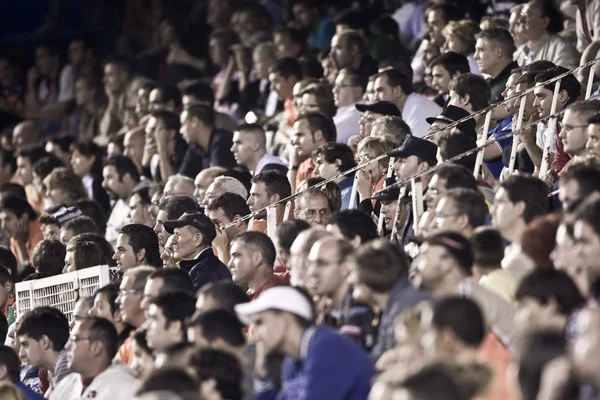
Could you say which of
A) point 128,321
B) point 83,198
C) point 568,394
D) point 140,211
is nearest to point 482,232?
point 568,394

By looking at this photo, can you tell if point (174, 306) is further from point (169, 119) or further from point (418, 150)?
point (169, 119)

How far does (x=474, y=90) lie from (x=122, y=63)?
8.09 m

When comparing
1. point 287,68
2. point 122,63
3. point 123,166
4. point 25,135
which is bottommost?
point 25,135

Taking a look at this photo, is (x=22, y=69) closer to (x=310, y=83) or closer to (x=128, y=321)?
(x=310, y=83)

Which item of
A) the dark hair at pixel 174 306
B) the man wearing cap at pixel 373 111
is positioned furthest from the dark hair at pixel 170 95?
the dark hair at pixel 174 306

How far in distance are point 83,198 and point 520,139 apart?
5511 millimetres

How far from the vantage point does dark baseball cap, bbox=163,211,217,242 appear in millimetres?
10164

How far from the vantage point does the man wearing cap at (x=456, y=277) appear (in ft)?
22.8

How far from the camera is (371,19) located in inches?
641

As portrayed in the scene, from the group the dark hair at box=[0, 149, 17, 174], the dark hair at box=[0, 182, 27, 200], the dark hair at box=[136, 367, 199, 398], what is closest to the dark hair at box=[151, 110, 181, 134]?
the dark hair at box=[0, 182, 27, 200]

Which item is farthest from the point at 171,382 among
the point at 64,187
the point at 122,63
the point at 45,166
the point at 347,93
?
the point at 122,63

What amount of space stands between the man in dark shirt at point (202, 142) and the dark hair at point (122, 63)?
13.6 feet

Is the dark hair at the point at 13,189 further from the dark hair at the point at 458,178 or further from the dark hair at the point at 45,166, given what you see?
the dark hair at the point at 458,178

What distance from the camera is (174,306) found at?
802 cm
